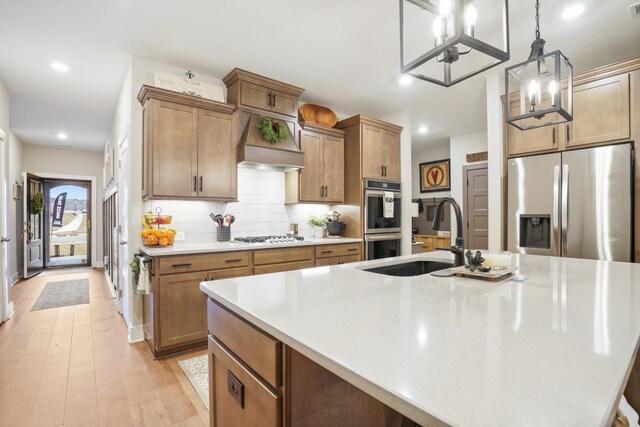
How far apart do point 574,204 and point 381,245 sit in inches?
83.9

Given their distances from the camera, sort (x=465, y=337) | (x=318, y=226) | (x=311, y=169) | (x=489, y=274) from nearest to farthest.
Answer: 1. (x=465, y=337)
2. (x=489, y=274)
3. (x=311, y=169)
4. (x=318, y=226)

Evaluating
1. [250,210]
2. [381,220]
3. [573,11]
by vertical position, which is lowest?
[381,220]

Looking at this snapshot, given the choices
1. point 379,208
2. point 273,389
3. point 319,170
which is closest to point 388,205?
point 379,208

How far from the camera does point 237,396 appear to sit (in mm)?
1082

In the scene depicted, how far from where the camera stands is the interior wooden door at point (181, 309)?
2654 mm

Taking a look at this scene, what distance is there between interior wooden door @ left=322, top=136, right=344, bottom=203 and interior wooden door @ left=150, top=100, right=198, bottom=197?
1669 mm

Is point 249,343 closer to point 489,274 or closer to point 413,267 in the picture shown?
point 489,274

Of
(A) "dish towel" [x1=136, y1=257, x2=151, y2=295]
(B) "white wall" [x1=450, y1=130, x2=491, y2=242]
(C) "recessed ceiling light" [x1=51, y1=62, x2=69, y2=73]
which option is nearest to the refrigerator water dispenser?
(B) "white wall" [x1=450, y1=130, x2=491, y2=242]

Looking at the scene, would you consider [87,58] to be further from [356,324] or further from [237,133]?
[356,324]

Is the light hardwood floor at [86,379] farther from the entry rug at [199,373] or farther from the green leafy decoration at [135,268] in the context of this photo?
the green leafy decoration at [135,268]

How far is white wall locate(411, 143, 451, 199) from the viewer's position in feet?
22.7

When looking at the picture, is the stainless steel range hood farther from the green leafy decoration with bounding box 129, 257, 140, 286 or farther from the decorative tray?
the decorative tray

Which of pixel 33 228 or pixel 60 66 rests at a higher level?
pixel 60 66

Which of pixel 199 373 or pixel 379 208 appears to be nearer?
pixel 199 373
